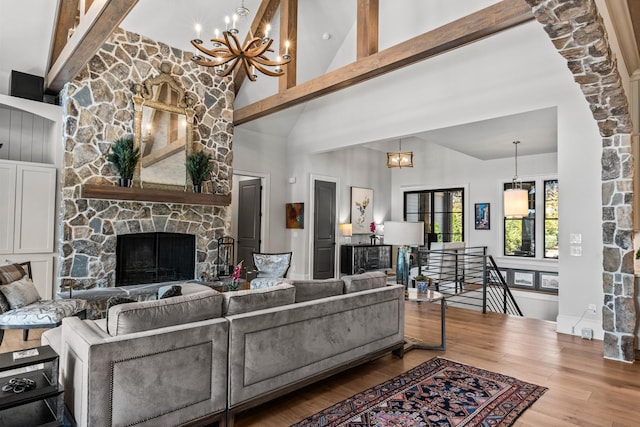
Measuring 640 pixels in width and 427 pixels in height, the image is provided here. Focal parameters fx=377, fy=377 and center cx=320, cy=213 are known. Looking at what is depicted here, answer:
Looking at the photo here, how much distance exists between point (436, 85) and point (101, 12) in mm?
4397

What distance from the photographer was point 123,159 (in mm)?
5551

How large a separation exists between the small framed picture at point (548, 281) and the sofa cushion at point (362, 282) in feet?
18.4

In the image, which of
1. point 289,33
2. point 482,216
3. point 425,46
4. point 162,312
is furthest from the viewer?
point 482,216

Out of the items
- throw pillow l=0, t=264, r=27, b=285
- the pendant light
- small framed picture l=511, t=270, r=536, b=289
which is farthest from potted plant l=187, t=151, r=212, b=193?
small framed picture l=511, t=270, r=536, b=289

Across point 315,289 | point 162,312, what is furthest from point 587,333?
point 162,312

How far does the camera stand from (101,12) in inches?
133

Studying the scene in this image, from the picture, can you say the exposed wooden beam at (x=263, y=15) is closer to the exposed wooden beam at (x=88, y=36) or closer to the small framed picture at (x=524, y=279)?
the exposed wooden beam at (x=88, y=36)

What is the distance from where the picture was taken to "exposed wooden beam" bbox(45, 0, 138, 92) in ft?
11.0

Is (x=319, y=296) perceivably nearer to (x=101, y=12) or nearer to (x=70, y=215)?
(x=101, y=12)

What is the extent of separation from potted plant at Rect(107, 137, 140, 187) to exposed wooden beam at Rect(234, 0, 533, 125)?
93.5 inches

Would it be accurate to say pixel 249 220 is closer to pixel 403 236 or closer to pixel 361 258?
pixel 361 258

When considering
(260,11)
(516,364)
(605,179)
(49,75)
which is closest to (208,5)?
(260,11)

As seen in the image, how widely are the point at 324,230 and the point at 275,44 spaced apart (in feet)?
13.0

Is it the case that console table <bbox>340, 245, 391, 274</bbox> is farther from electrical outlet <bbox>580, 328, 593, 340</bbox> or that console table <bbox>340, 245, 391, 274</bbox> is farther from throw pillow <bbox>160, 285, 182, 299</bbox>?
throw pillow <bbox>160, 285, 182, 299</bbox>
